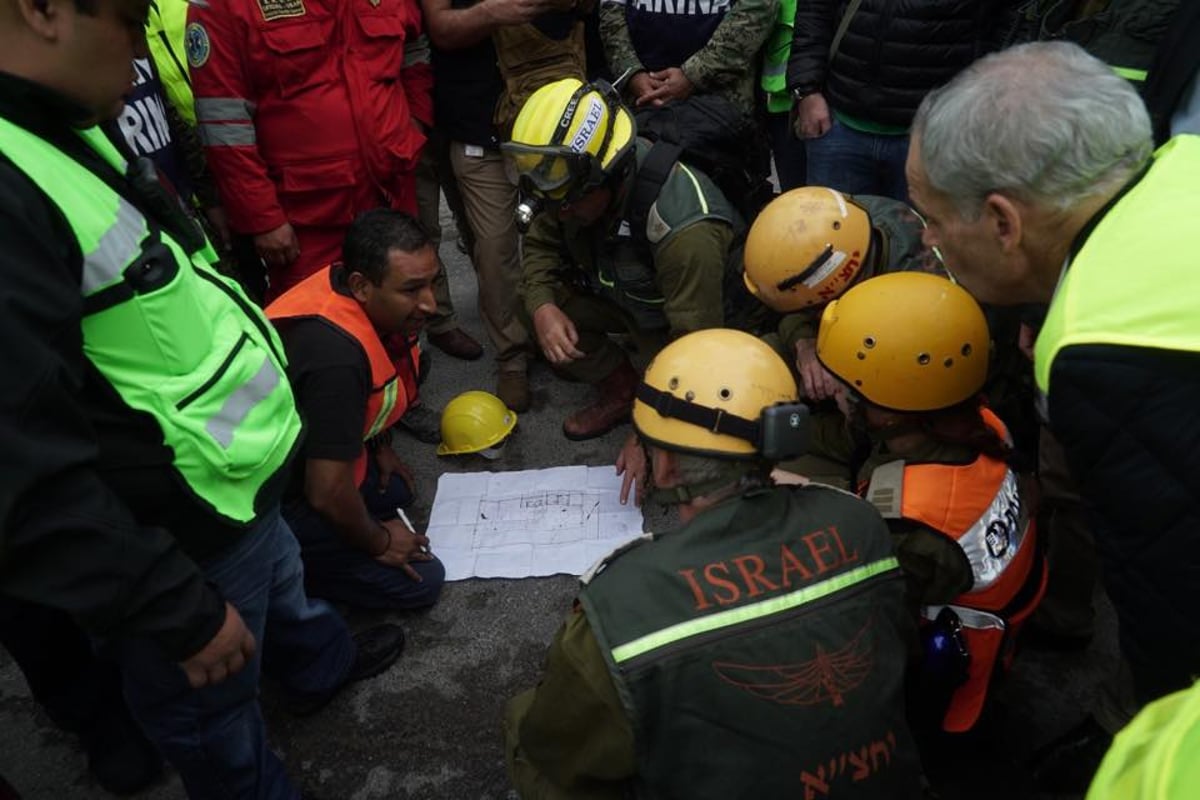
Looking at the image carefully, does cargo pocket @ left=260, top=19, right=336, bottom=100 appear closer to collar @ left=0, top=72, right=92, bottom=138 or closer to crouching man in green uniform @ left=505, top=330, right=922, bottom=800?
collar @ left=0, top=72, right=92, bottom=138

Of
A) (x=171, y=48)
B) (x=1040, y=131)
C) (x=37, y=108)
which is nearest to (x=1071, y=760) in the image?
(x=1040, y=131)

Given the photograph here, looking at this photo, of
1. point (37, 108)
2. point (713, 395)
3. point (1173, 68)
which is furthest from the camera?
point (1173, 68)

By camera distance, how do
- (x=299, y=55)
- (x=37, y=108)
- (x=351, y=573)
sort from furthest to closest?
(x=299, y=55), (x=351, y=573), (x=37, y=108)

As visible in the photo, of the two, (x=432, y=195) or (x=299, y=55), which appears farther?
(x=432, y=195)

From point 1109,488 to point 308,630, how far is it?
2153 millimetres

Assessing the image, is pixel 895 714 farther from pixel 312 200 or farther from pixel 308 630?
pixel 312 200

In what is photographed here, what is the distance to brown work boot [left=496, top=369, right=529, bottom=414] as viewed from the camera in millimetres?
4156

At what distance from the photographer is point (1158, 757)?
56cm

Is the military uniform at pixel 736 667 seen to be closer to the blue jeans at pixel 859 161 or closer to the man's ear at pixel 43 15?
the man's ear at pixel 43 15

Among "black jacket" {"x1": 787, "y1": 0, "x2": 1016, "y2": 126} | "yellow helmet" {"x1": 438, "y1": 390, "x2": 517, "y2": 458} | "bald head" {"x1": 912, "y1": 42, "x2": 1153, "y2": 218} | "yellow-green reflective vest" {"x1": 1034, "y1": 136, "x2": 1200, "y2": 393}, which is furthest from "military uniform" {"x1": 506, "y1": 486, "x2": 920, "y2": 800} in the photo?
"black jacket" {"x1": 787, "y1": 0, "x2": 1016, "y2": 126}

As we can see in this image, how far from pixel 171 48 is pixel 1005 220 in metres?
3.12

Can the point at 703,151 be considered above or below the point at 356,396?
above

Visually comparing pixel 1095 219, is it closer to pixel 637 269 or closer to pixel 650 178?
pixel 650 178

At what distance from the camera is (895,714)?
5.27ft
